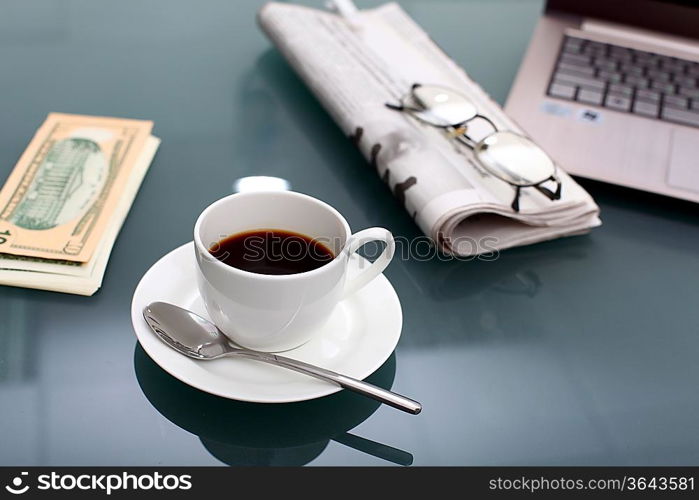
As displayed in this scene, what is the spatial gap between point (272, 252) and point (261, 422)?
0.13 m

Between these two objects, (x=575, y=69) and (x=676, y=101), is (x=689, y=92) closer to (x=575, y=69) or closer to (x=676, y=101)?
(x=676, y=101)

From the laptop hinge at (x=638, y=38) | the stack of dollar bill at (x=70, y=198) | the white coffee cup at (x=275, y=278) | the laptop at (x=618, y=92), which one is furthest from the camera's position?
the laptop hinge at (x=638, y=38)

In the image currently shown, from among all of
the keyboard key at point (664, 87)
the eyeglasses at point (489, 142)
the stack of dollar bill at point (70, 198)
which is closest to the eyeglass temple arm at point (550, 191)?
the eyeglasses at point (489, 142)

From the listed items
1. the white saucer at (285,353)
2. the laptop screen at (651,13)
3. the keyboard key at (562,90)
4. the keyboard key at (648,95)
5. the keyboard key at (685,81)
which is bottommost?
the white saucer at (285,353)

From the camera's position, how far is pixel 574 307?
2.28 feet

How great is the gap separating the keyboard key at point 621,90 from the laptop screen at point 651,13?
179 millimetres

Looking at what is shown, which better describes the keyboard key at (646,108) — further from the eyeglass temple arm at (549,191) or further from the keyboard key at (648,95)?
the eyeglass temple arm at (549,191)

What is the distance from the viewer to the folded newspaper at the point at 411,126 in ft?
2.37

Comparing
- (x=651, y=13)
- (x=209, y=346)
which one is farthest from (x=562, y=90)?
(x=209, y=346)

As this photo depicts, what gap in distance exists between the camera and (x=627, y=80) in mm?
944

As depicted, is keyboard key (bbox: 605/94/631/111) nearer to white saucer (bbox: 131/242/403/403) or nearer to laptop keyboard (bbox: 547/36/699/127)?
laptop keyboard (bbox: 547/36/699/127)
